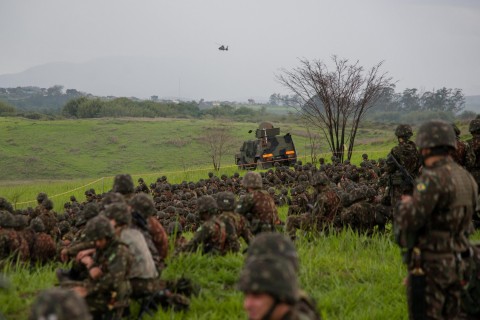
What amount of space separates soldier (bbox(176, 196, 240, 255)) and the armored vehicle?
2014 centimetres

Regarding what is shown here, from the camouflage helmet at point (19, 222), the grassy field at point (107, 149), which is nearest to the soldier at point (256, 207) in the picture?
the camouflage helmet at point (19, 222)

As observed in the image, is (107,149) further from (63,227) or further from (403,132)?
(403,132)

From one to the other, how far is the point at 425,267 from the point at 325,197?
16.3ft

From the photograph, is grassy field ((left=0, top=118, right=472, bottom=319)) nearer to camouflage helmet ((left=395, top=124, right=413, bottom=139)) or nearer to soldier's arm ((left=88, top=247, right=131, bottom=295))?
soldier's arm ((left=88, top=247, right=131, bottom=295))

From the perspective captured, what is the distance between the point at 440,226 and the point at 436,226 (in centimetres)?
3

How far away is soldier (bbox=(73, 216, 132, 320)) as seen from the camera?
5434 mm

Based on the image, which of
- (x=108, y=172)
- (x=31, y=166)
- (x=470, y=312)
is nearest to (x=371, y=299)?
(x=470, y=312)

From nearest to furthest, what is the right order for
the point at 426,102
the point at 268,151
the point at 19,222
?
the point at 19,222
the point at 268,151
the point at 426,102

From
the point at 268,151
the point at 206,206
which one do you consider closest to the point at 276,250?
the point at 206,206

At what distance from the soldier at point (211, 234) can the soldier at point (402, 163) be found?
3.64 metres

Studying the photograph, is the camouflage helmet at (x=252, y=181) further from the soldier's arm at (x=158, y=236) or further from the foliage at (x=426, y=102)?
the foliage at (x=426, y=102)

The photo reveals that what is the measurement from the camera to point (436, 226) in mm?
5023

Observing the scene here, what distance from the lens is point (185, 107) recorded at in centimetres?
9381

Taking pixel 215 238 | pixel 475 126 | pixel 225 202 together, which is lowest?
pixel 215 238
